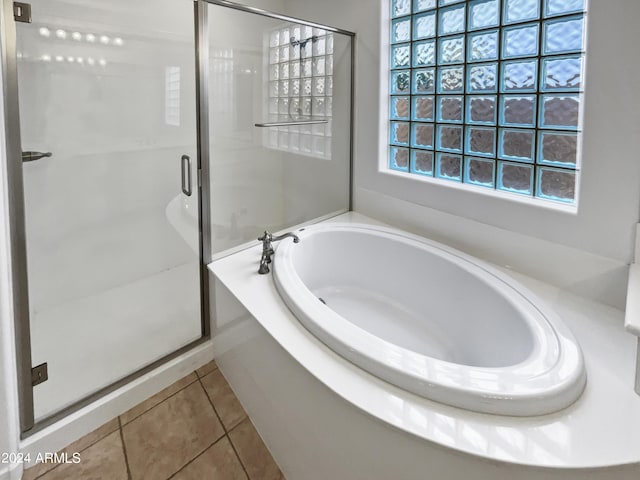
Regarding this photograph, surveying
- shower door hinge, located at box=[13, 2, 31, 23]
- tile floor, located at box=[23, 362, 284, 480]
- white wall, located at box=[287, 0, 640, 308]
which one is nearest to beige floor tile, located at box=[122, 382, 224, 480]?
tile floor, located at box=[23, 362, 284, 480]

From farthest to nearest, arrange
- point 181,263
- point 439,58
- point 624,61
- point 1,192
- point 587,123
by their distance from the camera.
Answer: point 181,263
point 439,58
point 587,123
point 624,61
point 1,192

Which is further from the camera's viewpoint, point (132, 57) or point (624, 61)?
point (132, 57)

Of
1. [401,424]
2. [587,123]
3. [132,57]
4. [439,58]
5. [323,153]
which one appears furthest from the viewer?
[323,153]

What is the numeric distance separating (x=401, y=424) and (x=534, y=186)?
4.39 feet

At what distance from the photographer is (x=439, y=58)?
6.67ft

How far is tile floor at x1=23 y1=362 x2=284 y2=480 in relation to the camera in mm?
1403

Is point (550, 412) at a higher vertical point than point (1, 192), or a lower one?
lower

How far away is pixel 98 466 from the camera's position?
142cm

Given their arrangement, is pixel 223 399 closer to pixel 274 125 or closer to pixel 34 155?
pixel 34 155

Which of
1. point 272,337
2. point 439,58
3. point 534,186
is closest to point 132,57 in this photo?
point 439,58

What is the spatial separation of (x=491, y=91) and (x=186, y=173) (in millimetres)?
1605

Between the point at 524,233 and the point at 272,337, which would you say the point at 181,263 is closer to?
the point at 272,337

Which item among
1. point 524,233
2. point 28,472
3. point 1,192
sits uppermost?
point 1,192

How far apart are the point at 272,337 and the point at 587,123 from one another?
1.45m
